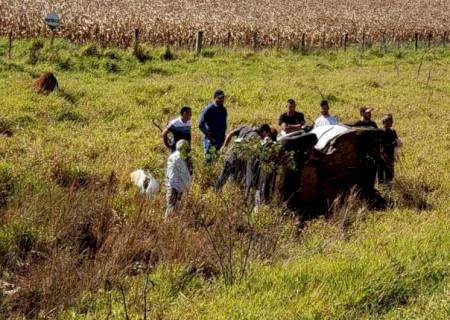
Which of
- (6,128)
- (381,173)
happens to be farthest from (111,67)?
(381,173)

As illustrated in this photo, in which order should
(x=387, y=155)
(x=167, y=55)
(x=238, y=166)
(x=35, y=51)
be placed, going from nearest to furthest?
1. (x=238, y=166)
2. (x=387, y=155)
3. (x=35, y=51)
4. (x=167, y=55)

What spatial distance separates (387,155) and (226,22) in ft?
70.0

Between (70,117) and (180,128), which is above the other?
(180,128)

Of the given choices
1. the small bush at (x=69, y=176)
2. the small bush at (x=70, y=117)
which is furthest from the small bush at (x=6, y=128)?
the small bush at (x=69, y=176)

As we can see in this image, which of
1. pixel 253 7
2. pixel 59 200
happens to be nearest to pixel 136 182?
pixel 59 200

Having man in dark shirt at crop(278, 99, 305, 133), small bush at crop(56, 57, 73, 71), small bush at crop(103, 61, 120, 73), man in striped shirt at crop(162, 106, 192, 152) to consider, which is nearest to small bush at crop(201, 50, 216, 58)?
small bush at crop(103, 61, 120, 73)

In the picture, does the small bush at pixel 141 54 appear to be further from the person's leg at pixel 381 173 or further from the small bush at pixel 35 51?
the person's leg at pixel 381 173

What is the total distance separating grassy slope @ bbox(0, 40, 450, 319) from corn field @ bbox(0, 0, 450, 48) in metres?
2.94

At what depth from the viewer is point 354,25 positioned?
33.8 metres

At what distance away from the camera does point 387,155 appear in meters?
9.68

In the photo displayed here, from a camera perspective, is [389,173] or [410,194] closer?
[410,194]

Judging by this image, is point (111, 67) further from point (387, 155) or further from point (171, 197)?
point (171, 197)

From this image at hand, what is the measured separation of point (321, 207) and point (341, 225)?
1.01 m

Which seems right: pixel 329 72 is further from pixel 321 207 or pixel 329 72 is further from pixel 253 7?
pixel 253 7
